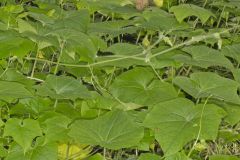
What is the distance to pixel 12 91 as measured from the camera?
1.06 meters

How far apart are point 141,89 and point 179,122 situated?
0.70 ft

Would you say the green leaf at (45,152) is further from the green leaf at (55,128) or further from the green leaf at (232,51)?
the green leaf at (232,51)

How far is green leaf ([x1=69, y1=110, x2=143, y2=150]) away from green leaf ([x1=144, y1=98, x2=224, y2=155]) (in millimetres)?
39

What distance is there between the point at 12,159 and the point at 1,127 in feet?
0.65

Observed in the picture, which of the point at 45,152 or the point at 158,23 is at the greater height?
the point at 158,23

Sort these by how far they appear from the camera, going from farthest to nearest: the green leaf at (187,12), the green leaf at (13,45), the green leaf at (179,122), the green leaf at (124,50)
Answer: the green leaf at (187,12) < the green leaf at (124,50) < the green leaf at (13,45) < the green leaf at (179,122)

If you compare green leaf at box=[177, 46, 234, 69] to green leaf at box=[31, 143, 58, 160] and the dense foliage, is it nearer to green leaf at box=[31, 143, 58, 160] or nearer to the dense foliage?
the dense foliage

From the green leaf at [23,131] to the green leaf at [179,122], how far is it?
247 millimetres

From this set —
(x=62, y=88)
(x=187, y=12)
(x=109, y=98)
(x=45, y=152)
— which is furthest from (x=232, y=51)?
(x=45, y=152)

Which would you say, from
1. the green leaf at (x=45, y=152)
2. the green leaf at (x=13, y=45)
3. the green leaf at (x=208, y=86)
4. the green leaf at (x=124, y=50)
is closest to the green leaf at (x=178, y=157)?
the green leaf at (x=208, y=86)

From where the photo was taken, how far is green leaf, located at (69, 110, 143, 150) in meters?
0.98

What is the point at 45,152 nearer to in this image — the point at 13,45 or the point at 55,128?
the point at 55,128

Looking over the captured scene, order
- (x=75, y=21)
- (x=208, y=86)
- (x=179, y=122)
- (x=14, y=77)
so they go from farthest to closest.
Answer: (x=75, y=21), (x=14, y=77), (x=208, y=86), (x=179, y=122)

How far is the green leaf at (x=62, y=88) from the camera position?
3.68 ft
